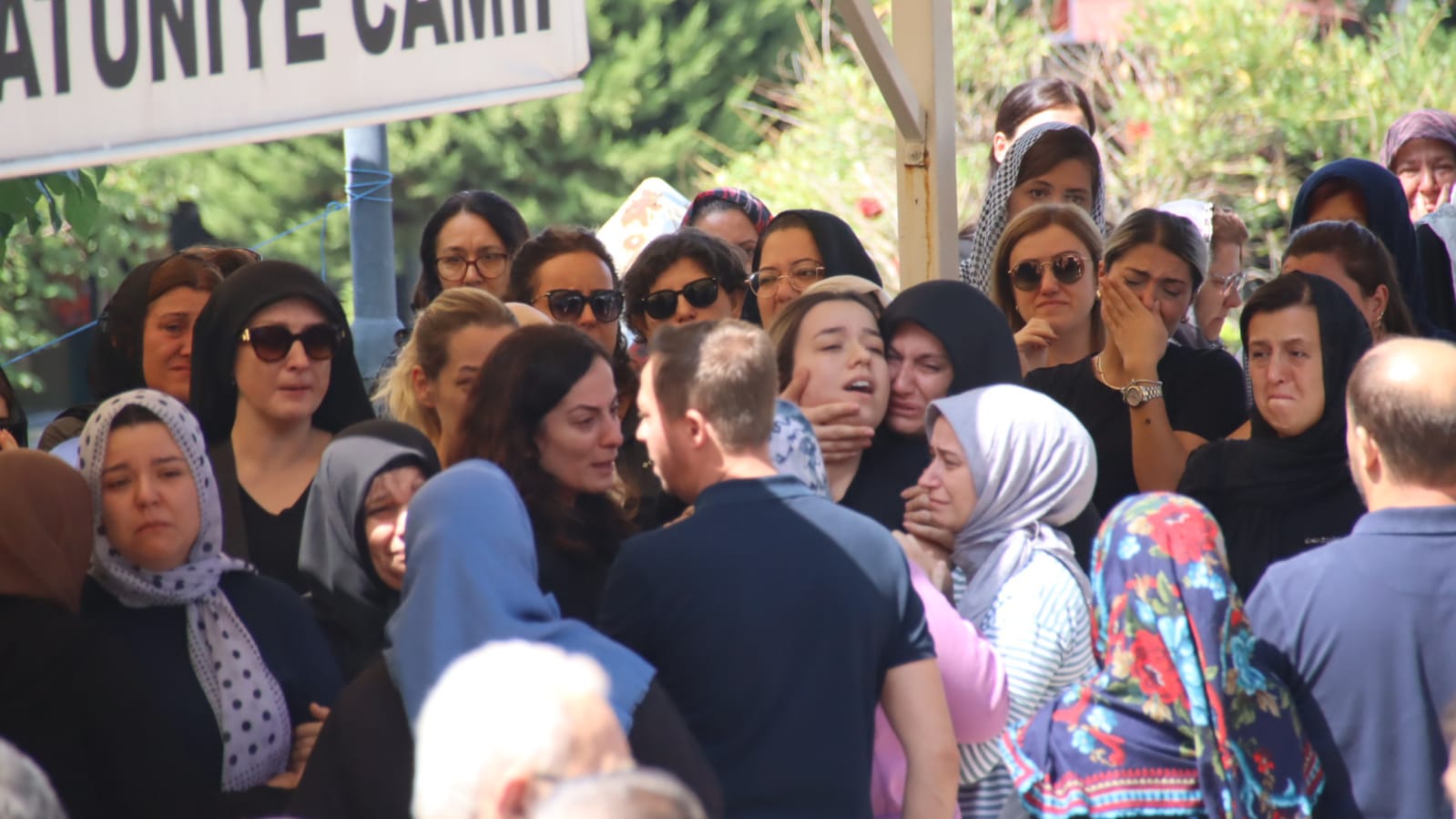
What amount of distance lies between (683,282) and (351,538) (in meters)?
1.67

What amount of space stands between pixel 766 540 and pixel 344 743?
0.77 metres

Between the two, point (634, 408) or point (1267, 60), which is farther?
point (1267, 60)

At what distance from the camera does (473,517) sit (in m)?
2.69

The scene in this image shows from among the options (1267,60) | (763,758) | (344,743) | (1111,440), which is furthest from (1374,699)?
(1267,60)

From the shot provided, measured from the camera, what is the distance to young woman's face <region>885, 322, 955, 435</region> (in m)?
4.13

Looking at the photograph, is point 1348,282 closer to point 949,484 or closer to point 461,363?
point 949,484

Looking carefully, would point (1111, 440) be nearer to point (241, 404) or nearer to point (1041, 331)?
point (1041, 331)

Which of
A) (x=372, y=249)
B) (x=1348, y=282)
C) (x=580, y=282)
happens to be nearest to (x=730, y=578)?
(x=580, y=282)

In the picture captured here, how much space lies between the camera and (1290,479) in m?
4.03

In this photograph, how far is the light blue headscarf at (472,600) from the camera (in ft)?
8.59

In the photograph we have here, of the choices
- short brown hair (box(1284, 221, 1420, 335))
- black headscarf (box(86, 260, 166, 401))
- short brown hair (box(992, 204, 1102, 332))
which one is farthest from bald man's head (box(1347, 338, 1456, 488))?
Answer: black headscarf (box(86, 260, 166, 401))

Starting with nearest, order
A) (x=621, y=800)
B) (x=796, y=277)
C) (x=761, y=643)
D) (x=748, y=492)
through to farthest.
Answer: (x=621, y=800) → (x=761, y=643) → (x=748, y=492) → (x=796, y=277)

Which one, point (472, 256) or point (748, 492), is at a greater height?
point (472, 256)

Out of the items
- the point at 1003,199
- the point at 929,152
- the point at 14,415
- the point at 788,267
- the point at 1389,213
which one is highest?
the point at 929,152
